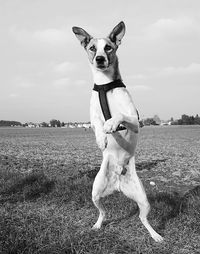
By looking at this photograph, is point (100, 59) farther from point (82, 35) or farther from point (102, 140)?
point (102, 140)

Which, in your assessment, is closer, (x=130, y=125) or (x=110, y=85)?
(x=130, y=125)

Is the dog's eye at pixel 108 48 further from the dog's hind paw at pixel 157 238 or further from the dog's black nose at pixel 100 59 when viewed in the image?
the dog's hind paw at pixel 157 238

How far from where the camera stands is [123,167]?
16.3ft

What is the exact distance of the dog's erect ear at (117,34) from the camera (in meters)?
4.74

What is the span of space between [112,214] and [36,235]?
6.76 ft

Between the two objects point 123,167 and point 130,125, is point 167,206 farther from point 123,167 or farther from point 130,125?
point 130,125

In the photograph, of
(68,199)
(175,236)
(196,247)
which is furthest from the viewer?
(68,199)

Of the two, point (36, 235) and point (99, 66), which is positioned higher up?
point (99, 66)

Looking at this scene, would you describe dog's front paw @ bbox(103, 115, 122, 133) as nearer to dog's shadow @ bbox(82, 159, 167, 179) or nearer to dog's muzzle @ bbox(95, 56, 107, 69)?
dog's muzzle @ bbox(95, 56, 107, 69)

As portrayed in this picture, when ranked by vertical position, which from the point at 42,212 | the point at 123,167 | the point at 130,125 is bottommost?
the point at 42,212

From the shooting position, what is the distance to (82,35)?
4859 millimetres

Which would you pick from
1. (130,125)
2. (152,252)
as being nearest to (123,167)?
(130,125)

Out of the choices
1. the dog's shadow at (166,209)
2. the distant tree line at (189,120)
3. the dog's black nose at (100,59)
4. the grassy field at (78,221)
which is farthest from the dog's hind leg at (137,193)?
the distant tree line at (189,120)

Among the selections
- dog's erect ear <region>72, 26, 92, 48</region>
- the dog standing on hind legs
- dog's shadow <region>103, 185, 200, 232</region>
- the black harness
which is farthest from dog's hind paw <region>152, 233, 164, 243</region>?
dog's erect ear <region>72, 26, 92, 48</region>
